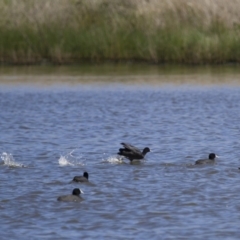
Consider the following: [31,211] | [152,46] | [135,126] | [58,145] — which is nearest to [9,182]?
[31,211]

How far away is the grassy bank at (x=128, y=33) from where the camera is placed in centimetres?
2441

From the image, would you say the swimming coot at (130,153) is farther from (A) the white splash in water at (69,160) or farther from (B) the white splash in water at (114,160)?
(A) the white splash in water at (69,160)

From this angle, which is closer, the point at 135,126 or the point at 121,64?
the point at 135,126

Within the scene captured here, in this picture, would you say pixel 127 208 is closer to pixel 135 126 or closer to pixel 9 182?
pixel 9 182

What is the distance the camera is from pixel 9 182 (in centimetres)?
1135

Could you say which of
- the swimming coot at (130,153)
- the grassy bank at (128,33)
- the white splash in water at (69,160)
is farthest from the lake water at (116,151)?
the grassy bank at (128,33)

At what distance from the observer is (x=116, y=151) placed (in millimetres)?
13648

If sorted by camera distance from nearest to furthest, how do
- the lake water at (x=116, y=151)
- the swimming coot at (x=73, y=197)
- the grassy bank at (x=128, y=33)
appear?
1. the lake water at (x=116, y=151)
2. the swimming coot at (x=73, y=197)
3. the grassy bank at (x=128, y=33)

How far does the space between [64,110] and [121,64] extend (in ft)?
21.2

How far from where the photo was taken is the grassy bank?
24406mm

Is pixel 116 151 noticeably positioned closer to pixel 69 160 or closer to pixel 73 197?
pixel 69 160

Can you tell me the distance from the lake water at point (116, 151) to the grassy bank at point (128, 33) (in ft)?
2.83

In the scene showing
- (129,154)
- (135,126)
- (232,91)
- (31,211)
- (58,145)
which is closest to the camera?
(31,211)

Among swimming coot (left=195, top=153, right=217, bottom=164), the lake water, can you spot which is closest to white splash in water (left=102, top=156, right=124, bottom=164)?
the lake water
